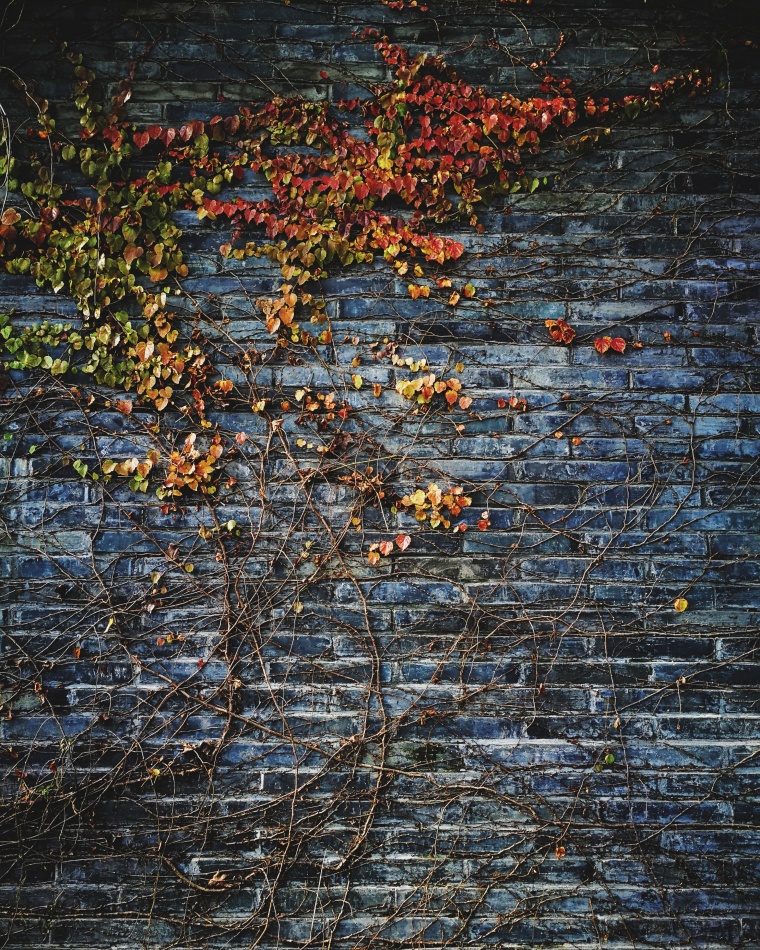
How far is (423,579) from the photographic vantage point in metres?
2.05

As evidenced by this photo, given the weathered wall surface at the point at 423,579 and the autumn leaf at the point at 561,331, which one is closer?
the weathered wall surface at the point at 423,579

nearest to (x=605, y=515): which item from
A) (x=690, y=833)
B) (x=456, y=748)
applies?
(x=456, y=748)

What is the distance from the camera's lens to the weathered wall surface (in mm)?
1952

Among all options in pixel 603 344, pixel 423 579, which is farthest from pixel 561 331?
pixel 423 579

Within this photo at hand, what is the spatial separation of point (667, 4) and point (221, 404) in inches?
84.4

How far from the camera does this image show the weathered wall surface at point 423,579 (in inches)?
76.9

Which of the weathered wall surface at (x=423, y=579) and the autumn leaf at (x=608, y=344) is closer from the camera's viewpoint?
the weathered wall surface at (x=423, y=579)

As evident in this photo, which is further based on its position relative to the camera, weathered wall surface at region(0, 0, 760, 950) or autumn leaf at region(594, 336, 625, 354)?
autumn leaf at region(594, 336, 625, 354)

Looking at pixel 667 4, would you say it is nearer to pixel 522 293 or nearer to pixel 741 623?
pixel 522 293

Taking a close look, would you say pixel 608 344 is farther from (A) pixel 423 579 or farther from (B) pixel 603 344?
(A) pixel 423 579

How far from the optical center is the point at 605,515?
2074 millimetres

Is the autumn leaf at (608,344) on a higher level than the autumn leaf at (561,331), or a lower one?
lower

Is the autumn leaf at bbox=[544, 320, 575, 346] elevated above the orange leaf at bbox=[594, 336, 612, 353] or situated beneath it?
elevated above

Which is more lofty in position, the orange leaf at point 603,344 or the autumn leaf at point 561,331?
the autumn leaf at point 561,331
